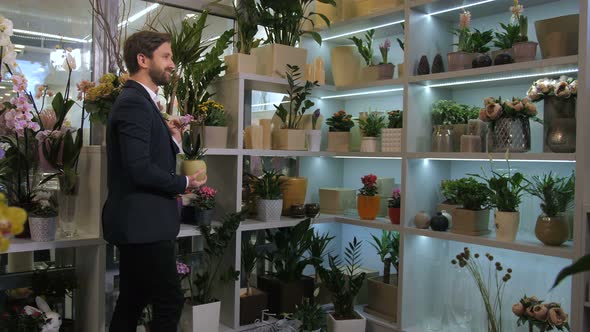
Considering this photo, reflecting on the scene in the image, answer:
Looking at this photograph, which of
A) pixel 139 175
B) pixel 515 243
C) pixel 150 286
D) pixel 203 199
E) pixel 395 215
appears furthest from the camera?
pixel 395 215

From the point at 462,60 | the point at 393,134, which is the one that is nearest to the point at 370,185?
the point at 393,134

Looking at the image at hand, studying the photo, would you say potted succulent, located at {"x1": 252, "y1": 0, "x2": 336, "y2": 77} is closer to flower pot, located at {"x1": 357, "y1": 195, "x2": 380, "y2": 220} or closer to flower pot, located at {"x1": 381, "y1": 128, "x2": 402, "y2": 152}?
flower pot, located at {"x1": 381, "y1": 128, "x2": 402, "y2": 152}

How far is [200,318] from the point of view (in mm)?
2848

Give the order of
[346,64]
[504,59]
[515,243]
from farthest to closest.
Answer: [346,64]
[504,59]
[515,243]

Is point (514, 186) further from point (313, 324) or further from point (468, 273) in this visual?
point (313, 324)

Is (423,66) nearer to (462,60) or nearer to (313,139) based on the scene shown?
(462,60)

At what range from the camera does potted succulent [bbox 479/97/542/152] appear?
269 centimetres

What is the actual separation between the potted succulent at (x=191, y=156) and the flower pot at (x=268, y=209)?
543mm

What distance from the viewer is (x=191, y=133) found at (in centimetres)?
301

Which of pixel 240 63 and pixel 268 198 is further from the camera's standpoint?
pixel 268 198

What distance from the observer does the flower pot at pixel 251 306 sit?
317 centimetres

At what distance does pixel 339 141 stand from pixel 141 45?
180 centimetres

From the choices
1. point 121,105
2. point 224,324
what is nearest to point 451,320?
point 224,324

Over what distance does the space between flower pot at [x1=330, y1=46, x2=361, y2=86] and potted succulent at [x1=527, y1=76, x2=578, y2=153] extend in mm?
1338
